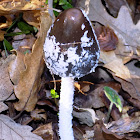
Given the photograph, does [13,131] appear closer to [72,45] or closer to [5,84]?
[5,84]

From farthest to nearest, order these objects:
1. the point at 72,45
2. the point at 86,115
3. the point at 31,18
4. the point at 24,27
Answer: the point at 24,27, the point at 31,18, the point at 86,115, the point at 72,45

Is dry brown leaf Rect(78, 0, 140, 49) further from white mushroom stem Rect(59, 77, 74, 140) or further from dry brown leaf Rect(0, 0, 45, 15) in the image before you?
white mushroom stem Rect(59, 77, 74, 140)

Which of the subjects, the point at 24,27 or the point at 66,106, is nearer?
the point at 66,106

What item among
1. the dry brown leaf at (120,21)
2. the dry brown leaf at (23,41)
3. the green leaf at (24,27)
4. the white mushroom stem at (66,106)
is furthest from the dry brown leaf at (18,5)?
the white mushroom stem at (66,106)

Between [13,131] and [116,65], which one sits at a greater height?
[116,65]

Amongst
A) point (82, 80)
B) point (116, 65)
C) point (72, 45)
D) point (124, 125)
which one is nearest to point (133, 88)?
point (116, 65)

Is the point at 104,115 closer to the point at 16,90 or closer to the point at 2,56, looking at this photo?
the point at 16,90

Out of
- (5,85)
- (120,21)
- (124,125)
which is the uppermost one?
(120,21)

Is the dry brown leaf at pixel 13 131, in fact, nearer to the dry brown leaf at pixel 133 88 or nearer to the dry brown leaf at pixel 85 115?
the dry brown leaf at pixel 85 115
